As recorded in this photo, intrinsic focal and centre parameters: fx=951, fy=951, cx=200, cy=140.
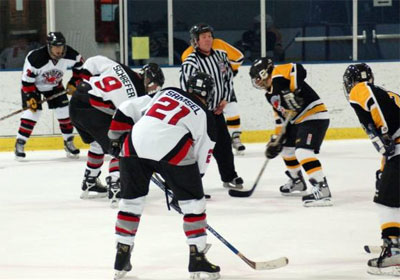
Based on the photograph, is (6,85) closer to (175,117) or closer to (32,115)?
(32,115)

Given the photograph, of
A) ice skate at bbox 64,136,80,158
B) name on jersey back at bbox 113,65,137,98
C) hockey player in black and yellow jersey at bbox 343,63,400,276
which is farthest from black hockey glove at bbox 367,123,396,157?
ice skate at bbox 64,136,80,158

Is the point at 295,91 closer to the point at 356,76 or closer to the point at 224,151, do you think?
the point at 224,151

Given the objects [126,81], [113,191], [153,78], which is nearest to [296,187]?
[113,191]

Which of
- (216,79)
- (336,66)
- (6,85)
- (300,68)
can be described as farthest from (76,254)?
(336,66)

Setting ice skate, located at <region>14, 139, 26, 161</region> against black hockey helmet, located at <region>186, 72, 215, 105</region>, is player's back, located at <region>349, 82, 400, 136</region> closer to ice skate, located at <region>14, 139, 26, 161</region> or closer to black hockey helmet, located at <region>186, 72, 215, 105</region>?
black hockey helmet, located at <region>186, 72, 215, 105</region>

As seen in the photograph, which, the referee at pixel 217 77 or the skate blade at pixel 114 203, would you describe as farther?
the referee at pixel 217 77

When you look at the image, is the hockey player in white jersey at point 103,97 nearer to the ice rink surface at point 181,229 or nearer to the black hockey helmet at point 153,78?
the black hockey helmet at point 153,78

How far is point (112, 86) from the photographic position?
5.24 metres

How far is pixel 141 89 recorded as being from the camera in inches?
207

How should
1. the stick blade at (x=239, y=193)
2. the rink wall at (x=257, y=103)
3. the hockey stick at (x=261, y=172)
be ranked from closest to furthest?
1. the hockey stick at (x=261, y=172)
2. the stick blade at (x=239, y=193)
3. the rink wall at (x=257, y=103)

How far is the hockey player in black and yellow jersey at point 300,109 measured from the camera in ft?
17.3

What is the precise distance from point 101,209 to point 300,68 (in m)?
1.37

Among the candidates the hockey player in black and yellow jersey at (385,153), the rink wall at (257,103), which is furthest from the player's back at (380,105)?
the rink wall at (257,103)

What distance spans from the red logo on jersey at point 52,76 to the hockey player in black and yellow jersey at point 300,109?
2.49m
